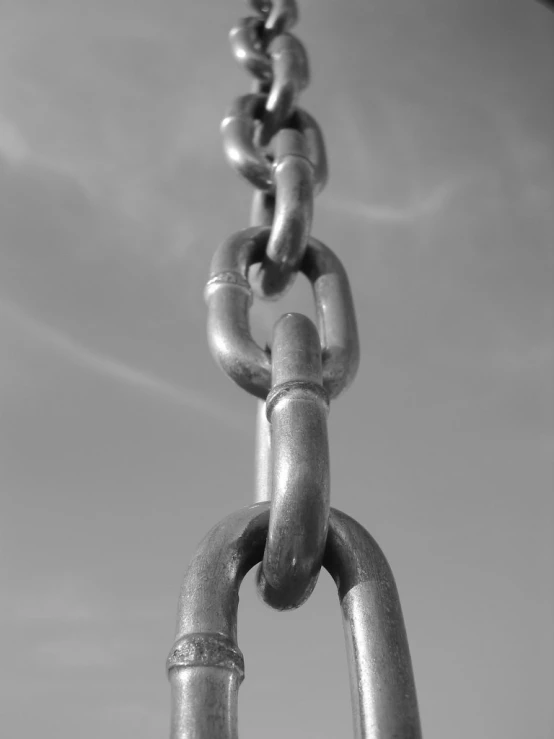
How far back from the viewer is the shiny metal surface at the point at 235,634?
400 millimetres

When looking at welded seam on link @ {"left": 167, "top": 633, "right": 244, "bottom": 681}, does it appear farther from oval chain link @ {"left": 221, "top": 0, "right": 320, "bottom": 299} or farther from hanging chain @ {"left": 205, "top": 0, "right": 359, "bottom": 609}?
oval chain link @ {"left": 221, "top": 0, "right": 320, "bottom": 299}

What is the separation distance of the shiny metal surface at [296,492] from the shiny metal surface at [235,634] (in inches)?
0.6

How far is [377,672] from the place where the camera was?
422 millimetres

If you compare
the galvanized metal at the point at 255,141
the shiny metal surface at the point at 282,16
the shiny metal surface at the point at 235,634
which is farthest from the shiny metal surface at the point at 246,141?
the shiny metal surface at the point at 235,634

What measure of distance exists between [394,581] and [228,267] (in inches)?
11.9

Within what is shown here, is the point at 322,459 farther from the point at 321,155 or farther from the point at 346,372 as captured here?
the point at 321,155

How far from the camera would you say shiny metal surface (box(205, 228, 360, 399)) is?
57 centimetres

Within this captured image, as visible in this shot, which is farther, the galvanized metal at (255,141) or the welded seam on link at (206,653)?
the galvanized metal at (255,141)

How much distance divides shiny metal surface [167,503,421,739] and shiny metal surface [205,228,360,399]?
0.37ft

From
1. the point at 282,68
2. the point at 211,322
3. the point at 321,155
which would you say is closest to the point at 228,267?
the point at 211,322

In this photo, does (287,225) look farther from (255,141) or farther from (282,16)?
(282,16)

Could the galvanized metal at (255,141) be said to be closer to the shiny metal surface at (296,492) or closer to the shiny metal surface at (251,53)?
the shiny metal surface at (251,53)

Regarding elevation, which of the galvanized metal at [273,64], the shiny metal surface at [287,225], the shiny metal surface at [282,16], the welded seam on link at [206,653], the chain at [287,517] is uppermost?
the shiny metal surface at [282,16]

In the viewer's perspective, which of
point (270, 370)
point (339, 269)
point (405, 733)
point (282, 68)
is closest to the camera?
point (405, 733)
